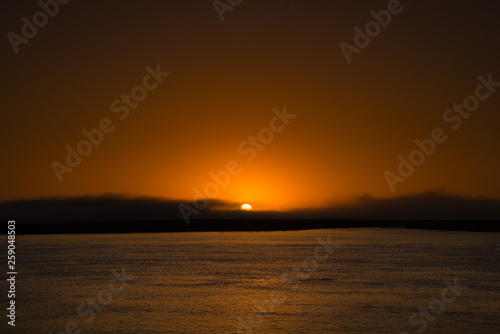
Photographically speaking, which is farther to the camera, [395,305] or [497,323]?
[395,305]

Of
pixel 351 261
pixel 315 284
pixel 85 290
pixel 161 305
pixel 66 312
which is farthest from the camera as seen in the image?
pixel 351 261

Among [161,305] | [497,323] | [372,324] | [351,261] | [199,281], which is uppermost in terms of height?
[351,261]

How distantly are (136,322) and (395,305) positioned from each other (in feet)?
43.0

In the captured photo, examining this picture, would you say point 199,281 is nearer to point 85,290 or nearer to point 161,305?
point 85,290

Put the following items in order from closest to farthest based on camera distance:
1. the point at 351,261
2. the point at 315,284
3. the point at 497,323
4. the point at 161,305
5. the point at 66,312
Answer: the point at 497,323 → the point at 66,312 → the point at 161,305 → the point at 315,284 → the point at 351,261

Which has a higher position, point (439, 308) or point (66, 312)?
point (66, 312)

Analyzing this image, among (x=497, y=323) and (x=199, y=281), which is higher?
(x=199, y=281)

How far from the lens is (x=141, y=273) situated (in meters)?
45.4

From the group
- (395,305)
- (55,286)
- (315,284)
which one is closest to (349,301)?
(395,305)

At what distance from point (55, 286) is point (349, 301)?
18872 millimetres

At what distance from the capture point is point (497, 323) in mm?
24828

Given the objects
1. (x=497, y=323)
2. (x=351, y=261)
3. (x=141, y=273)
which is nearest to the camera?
(x=497, y=323)

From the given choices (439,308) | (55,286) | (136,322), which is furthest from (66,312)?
(439,308)

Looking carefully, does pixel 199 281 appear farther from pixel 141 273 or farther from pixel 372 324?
pixel 372 324
